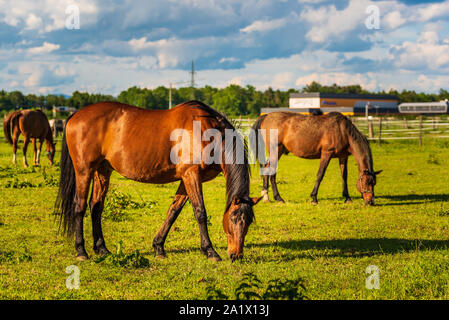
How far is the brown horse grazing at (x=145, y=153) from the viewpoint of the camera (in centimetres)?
668

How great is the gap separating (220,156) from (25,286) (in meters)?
3.18

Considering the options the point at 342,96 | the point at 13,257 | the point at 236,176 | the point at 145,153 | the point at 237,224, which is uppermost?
the point at 342,96

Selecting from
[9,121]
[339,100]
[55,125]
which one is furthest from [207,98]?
[9,121]

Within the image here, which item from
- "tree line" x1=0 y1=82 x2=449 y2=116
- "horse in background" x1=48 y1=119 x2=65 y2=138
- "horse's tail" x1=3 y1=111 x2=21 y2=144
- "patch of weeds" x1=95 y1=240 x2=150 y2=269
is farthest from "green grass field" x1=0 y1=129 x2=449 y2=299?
"tree line" x1=0 y1=82 x2=449 y2=116

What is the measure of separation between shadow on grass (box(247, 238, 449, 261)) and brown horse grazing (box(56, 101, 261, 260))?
1477 millimetres

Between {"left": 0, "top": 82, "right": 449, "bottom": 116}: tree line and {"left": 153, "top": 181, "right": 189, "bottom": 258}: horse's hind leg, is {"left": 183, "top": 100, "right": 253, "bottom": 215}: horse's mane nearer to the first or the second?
{"left": 153, "top": 181, "right": 189, "bottom": 258}: horse's hind leg

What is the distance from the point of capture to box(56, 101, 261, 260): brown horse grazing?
6684 millimetres

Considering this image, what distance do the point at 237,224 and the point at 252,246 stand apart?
1.65m

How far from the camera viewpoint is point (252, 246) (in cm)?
765

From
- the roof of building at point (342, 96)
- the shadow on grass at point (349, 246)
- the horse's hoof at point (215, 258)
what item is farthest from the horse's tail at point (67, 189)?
the roof of building at point (342, 96)

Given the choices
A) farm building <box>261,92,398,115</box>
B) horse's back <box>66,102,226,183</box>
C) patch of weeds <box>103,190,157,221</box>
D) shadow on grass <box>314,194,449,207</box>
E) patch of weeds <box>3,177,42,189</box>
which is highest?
farm building <box>261,92,398,115</box>

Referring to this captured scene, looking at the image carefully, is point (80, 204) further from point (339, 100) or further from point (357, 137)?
point (339, 100)

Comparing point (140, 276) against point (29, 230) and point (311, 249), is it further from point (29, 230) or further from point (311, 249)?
point (29, 230)
